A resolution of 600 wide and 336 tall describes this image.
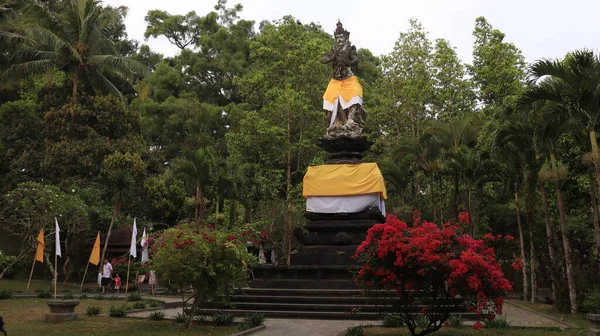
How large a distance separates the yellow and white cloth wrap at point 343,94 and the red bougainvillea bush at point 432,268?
32.4ft

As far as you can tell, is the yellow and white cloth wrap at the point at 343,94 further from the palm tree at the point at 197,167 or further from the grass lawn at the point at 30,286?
the grass lawn at the point at 30,286

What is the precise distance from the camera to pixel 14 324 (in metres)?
10.7

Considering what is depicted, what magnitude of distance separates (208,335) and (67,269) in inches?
673

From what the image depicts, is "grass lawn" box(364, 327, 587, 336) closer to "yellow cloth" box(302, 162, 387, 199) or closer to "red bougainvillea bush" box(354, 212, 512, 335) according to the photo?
"red bougainvillea bush" box(354, 212, 512, 335)

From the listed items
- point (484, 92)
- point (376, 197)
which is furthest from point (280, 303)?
point (484, 92)

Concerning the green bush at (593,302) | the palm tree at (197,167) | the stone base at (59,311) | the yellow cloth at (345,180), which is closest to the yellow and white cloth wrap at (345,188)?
the yellow cloth at (345,180)

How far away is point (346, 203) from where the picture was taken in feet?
55.8

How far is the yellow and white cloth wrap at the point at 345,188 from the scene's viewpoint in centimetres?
1683

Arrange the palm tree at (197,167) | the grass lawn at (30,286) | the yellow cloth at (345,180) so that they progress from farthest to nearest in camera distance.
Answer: the palm tree at (197,167) → the grass lawn at (30,286) → the yellow cloth at (345,180)

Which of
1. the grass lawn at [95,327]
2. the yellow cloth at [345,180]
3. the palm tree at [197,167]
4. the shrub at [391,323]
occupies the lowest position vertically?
the grass lawn at [95,327]

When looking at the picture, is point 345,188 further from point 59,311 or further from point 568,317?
point 59,311

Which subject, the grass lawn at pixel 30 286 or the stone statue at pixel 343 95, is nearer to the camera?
the stone statue at pixel 343 95

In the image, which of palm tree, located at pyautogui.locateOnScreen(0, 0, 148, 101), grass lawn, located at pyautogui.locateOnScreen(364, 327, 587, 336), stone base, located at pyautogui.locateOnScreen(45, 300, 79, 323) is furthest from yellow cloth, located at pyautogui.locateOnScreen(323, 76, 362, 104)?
palm tree, located at pyautogui.locateOnScreen(0, 0, 148, 101)

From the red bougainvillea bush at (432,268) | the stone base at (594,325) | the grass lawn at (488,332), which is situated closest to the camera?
the red bougainvillea bush at (432,268)
